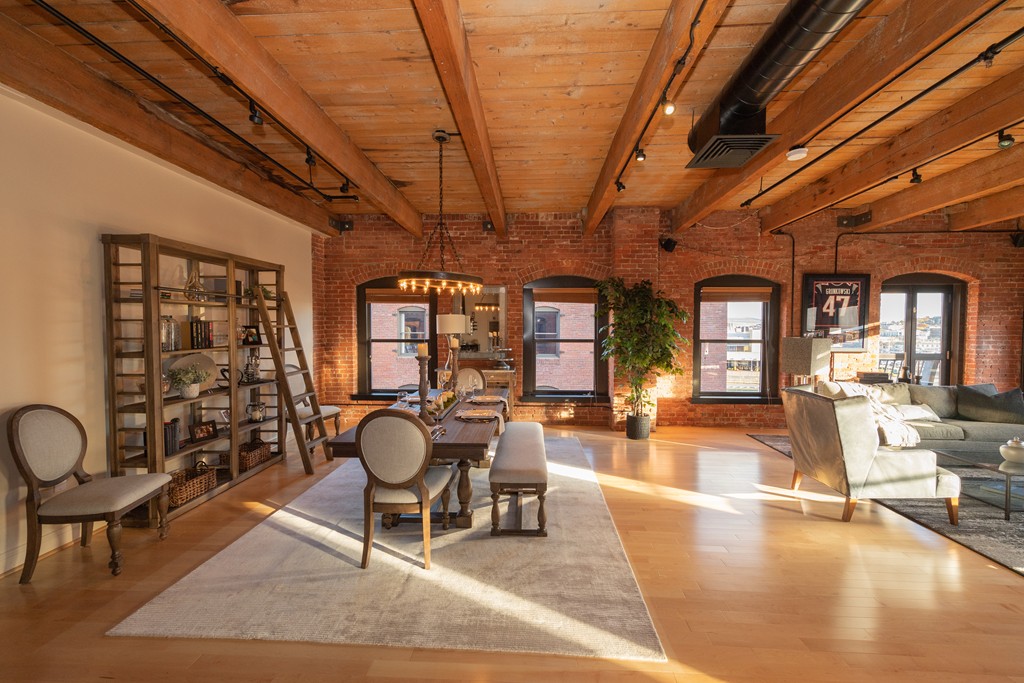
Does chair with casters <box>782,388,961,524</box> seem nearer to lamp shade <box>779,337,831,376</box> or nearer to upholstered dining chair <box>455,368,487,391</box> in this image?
lamp shade <box>779,337,831,376</box>

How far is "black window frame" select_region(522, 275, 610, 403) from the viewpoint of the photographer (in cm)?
715

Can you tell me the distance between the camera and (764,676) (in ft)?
6.91

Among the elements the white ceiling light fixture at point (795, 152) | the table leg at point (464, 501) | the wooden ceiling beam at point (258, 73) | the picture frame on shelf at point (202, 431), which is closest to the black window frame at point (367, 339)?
the wooden ceiling beam at point (258, 73)

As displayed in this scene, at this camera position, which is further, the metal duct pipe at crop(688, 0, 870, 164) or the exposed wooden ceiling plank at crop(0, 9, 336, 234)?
the exposed wooden ceiling plank at crop(0, 9, 336, 234)

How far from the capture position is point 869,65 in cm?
266

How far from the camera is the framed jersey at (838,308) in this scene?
265 inches

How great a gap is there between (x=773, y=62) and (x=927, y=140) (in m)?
2.43

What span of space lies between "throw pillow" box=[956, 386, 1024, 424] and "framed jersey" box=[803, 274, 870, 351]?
1.36 metres

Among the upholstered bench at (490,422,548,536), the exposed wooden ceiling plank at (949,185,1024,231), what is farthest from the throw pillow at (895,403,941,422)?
the upholstered bench at (490,422,548,536)

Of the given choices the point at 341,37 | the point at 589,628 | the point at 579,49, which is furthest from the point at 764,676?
the point at 341,37

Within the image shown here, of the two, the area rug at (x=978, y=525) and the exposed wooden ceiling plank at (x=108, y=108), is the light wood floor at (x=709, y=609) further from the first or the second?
the exposed wooden ceiling plank at (x=108, y=108)

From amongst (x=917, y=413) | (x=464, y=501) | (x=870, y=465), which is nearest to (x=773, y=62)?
(x=870, y=465)

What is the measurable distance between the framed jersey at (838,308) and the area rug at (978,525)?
8.58 feet

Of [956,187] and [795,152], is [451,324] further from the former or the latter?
[956,187]
